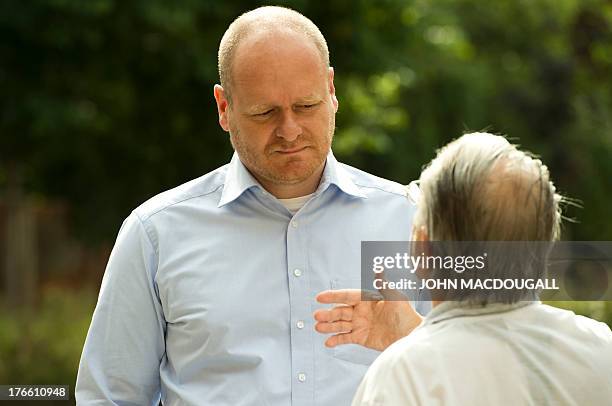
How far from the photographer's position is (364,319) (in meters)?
2.22

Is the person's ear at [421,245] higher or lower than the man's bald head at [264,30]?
lower

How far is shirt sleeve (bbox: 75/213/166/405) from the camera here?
286 centimetres

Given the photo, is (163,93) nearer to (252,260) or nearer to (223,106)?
(223,106)

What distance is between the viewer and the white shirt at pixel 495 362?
68.1 inches

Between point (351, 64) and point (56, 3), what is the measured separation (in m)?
3.32

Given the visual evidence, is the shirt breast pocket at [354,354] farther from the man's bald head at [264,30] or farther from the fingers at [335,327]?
the man's bald head at [264,30]

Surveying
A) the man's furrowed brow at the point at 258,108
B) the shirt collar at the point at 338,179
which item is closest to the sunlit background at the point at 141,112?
the shirt collar at the point at 338,179

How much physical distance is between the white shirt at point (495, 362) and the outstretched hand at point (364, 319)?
0.38 meters

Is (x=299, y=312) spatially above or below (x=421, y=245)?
below

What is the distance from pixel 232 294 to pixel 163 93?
8.96 metres

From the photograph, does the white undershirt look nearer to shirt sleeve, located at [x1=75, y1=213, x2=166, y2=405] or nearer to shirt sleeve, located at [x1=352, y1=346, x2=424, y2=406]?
shirt sleeve, located at [x1=75, y1=213, x2=166, y2=405]

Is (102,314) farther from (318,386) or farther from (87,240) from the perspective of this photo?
(87,240)

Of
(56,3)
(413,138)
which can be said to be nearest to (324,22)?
(56,3)

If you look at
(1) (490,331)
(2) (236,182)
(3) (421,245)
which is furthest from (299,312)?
(1) (490,331)
